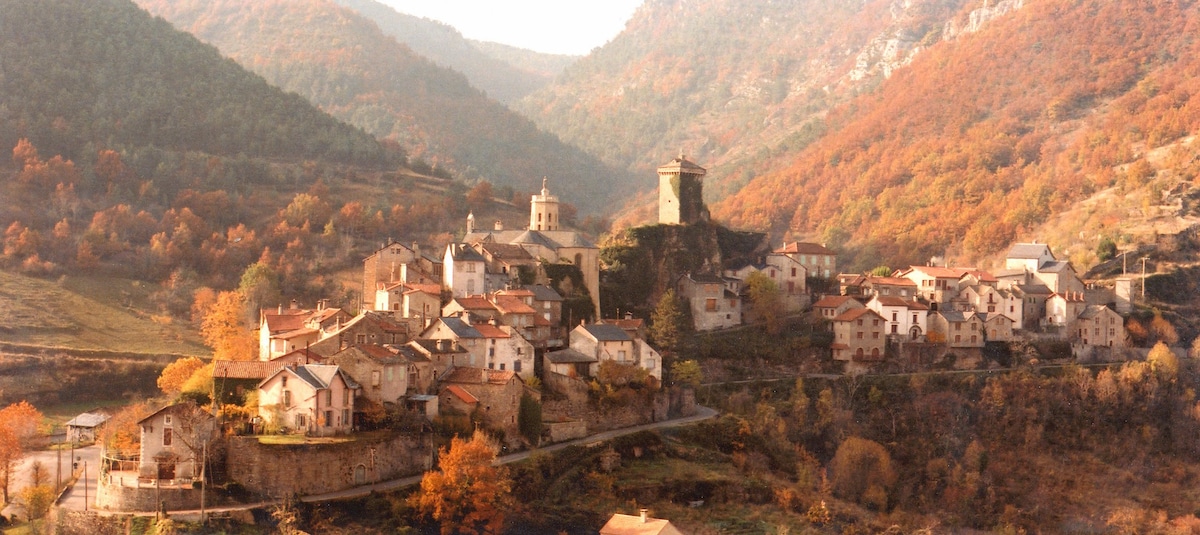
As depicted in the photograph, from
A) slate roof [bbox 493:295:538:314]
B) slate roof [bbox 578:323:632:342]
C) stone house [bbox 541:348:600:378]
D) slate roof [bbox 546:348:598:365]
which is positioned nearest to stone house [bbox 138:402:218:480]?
stone house [bbox 541:348:600:378]

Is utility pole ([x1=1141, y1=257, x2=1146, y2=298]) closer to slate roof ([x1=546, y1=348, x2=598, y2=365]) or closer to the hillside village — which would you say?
the hillside village

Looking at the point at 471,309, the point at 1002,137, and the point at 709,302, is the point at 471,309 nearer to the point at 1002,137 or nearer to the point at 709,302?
the point at 709,302

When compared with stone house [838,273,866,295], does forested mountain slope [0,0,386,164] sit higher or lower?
higher

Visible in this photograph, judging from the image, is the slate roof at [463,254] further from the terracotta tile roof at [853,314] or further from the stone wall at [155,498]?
the stone wall at [155,498]

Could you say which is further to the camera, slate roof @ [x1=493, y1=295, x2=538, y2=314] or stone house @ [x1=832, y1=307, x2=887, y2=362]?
stone house @ [x1=832, y1=307, x2=887, y2=362]

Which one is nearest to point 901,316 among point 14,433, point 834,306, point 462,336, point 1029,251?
point 834,306

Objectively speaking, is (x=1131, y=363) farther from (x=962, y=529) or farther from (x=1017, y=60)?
(x=1017, y=60)

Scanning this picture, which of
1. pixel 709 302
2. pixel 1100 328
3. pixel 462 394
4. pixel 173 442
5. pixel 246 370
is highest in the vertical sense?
pixel 709 302
